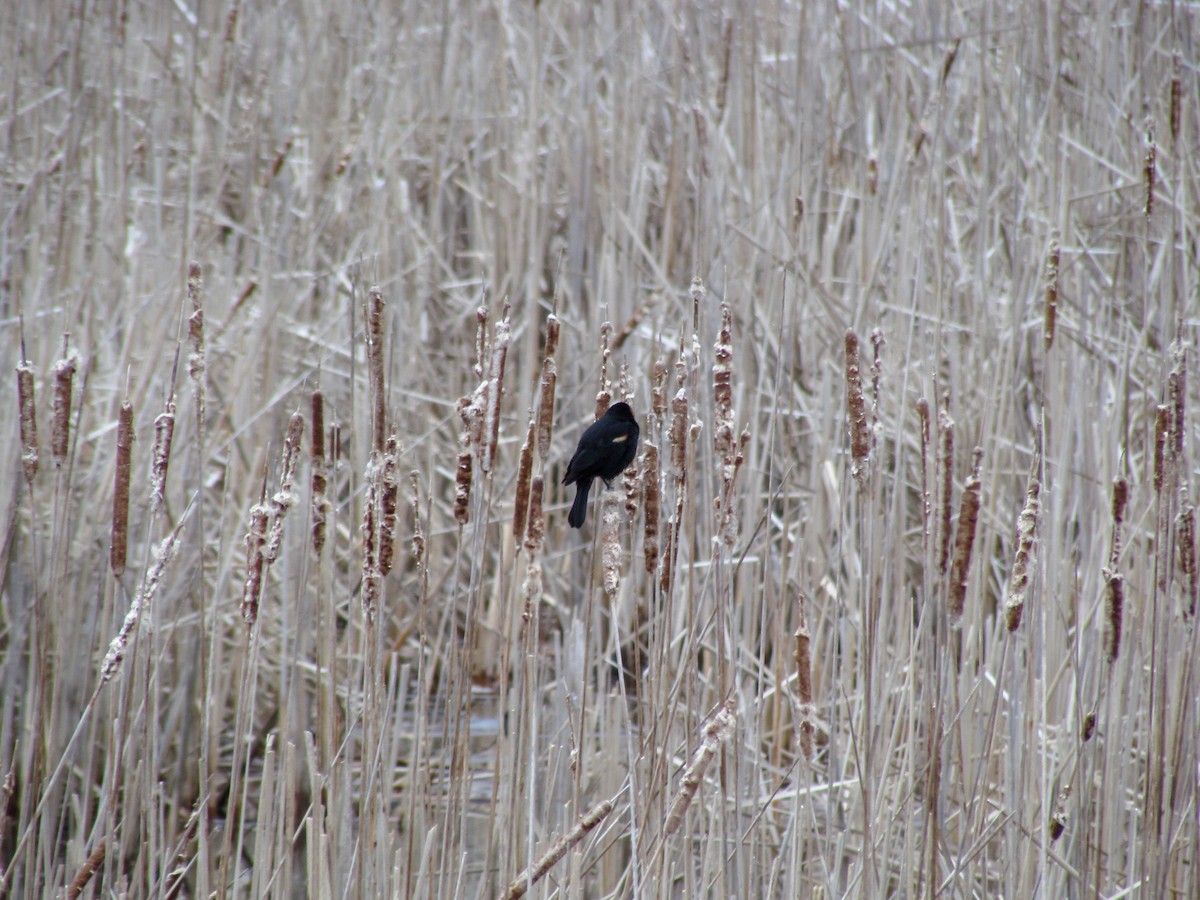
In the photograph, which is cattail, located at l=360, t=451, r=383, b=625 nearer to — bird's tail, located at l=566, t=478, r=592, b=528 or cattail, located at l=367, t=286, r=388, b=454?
cattail, located at l=367, t=286, r=388, b=454

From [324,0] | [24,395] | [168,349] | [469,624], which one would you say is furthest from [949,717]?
[324,0]

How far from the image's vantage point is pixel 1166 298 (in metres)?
2.21

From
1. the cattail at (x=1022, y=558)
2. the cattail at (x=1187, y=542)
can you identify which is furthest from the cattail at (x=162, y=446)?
the cattail at (x=1187, y=542)

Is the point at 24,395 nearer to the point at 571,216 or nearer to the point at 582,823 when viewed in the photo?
the point at 582,823

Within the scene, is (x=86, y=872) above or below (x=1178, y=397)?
below

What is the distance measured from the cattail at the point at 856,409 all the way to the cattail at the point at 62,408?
3.15 feet

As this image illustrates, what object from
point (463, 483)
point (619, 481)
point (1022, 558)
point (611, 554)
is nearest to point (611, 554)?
point (611, 554)

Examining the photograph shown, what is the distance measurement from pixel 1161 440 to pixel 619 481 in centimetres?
102

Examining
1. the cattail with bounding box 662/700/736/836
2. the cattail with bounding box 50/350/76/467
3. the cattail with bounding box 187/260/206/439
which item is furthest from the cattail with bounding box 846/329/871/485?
the cattail with bounding box 50/350/76/467

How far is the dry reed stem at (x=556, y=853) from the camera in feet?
4.59

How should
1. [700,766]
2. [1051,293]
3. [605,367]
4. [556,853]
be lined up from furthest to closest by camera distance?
1. [1051,293]
2. [605,367]
3. [556,853]
4. [700,766]

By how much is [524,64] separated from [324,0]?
2.81 feet

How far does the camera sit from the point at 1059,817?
5.50ft

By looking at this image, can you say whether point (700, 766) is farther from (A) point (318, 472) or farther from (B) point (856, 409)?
(A) point (318, 472)
